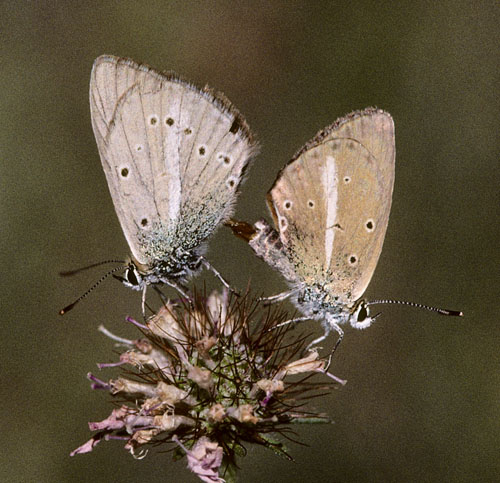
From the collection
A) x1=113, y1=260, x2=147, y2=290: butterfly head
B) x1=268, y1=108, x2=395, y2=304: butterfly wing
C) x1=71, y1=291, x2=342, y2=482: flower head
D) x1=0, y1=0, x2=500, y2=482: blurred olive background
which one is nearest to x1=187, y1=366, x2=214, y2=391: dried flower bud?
x1=71, y1=291, x2=342, y2=482: flower head

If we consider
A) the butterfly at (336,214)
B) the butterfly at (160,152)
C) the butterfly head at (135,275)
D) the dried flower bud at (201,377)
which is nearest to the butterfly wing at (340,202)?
the butterfly at (336,214)

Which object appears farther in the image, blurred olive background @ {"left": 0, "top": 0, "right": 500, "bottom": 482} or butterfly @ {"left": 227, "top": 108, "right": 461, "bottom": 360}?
blurred olive background @ {"left": 0, "top": 0, "right": 500, "bottom": 482}

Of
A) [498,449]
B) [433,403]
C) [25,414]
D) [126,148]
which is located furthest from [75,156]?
[498,449]

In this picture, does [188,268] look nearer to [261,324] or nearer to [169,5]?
[261,324]

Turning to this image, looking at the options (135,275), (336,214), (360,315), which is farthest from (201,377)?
(336,214)

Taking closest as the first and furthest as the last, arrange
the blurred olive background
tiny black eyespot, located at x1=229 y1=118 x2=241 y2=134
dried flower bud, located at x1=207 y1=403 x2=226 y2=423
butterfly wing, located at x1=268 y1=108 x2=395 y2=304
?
dried flower bud, located at x1=207 y1=403 x2=226 y2=423 < butterfly wing, located at x1=268 y1=108 x2=395 y2=304 < tiny black eyespot, located at x1=229 y1=118 x2=241 y2=134 < the blurred olive background

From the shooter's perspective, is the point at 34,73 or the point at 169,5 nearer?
the point at 34,73

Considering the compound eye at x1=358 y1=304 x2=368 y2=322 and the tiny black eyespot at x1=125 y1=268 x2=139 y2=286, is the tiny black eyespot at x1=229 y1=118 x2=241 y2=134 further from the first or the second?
the compound eye at x1=358 y1=304 x2=368 y2=322
